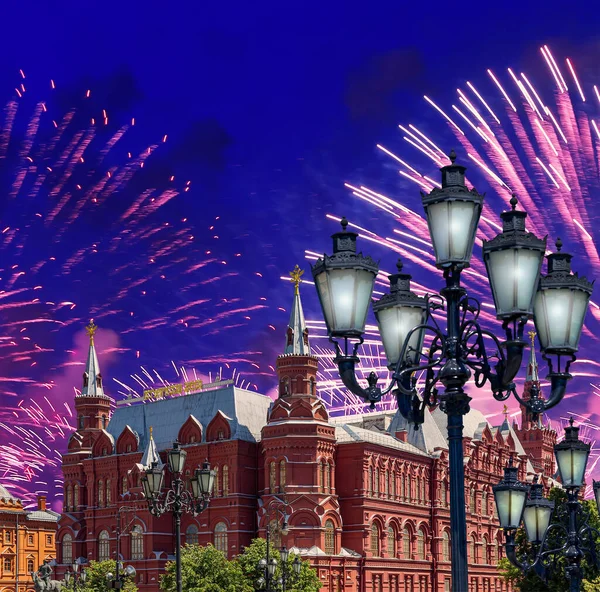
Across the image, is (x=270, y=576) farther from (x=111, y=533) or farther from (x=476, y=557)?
(x=476, y=557)

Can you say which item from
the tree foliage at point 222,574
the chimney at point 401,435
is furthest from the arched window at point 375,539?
the chimney at point 401,435

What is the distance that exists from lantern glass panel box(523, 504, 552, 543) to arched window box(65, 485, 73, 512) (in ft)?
262

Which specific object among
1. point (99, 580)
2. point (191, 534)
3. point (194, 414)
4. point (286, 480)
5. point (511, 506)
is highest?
point (194, 414)

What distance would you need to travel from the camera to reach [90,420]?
318 feet

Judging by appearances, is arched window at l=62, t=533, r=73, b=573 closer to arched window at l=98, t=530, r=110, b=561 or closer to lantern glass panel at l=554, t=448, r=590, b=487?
arched window at l=98, t=530, r=110, b=561

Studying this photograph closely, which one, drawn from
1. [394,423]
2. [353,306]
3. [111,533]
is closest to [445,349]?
[353,306]

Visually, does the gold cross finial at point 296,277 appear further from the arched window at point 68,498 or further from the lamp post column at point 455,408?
the lamp post column at point 455,408

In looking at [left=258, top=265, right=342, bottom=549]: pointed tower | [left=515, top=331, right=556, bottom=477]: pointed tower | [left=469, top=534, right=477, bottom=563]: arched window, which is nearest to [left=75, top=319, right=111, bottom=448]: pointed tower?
[left=258, top=265, right=342, bottom=549]: pointed tower

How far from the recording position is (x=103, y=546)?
301 ft

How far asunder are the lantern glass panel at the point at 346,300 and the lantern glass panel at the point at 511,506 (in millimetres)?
8454

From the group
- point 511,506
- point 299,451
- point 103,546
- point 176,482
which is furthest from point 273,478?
point 511,506

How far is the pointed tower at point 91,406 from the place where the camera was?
9669 centimetres

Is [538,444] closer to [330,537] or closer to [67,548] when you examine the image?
[330,537]

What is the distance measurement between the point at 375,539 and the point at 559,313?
7607cm
